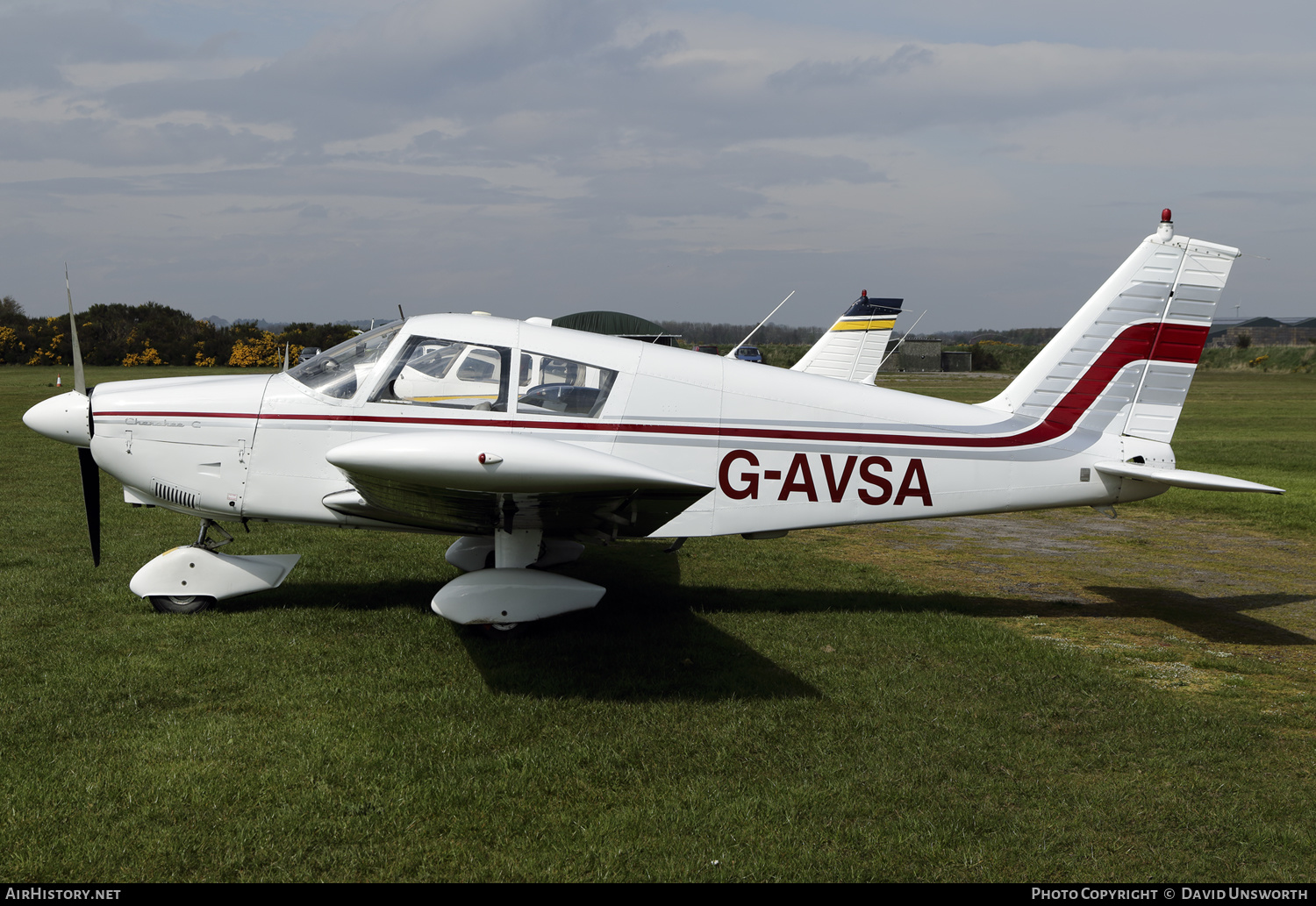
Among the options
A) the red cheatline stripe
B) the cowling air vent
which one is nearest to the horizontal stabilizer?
the red cheatline stripe

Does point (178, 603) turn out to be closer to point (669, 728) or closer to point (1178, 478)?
point (669, 728)

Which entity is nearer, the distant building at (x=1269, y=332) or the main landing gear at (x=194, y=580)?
the main landing gear at (x=194, y=580)

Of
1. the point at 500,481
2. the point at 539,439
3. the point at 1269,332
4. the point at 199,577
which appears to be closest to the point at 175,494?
the point at 199,577

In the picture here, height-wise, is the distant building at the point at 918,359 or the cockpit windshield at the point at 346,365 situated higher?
the cockpit windshield at the point at 346,365

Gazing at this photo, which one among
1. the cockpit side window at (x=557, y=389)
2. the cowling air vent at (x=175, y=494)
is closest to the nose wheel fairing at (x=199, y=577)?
the cowling air vent at (x=175, y=494)

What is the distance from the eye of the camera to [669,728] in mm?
4848

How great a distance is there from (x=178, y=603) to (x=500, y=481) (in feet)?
10.7

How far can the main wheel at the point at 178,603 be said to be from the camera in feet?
21.7

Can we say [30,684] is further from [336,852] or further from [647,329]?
[647,329]

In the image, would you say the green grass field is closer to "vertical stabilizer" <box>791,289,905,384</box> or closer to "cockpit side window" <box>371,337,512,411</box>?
"cockpit side window" <box>371,337,512,411</box>

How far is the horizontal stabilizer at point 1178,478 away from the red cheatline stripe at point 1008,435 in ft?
1.49

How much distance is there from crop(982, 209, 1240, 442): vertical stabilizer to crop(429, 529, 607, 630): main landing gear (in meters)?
3.57

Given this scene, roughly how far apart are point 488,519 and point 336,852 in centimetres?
277

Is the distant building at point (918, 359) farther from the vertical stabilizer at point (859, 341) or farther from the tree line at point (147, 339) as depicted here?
the vertical stabilizer at point (859, 341)
